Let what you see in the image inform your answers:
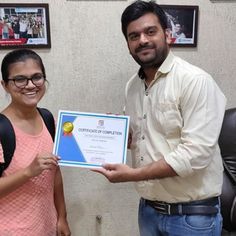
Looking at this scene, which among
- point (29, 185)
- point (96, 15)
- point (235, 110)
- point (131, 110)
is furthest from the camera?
point (235, 110)

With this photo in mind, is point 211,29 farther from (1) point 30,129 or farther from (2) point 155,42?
(1) point 30,129

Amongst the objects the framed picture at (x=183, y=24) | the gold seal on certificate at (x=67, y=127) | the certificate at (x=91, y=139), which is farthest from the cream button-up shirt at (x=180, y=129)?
the framed picture at (x=183, y=24)

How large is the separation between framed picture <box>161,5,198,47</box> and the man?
63cm

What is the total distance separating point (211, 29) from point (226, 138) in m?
0.67

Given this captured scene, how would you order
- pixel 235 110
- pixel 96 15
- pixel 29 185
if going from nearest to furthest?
pixel 29 185 → pixel 96 15 → pixel 235 110

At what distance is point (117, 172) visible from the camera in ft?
4.54

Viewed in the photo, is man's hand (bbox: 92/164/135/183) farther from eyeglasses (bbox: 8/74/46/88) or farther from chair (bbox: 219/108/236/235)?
chair (bbox: 219/108/236/235)

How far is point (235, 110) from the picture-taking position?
2.05 metres

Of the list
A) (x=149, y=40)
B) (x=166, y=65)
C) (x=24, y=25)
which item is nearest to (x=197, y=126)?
(x=166, y=65)

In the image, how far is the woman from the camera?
132 cm

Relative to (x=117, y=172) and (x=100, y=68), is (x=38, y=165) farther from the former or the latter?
(x=100, y=68)

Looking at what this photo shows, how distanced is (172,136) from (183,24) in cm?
92

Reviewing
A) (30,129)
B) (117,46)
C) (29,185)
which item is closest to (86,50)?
(117,46)

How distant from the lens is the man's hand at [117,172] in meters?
1.38
